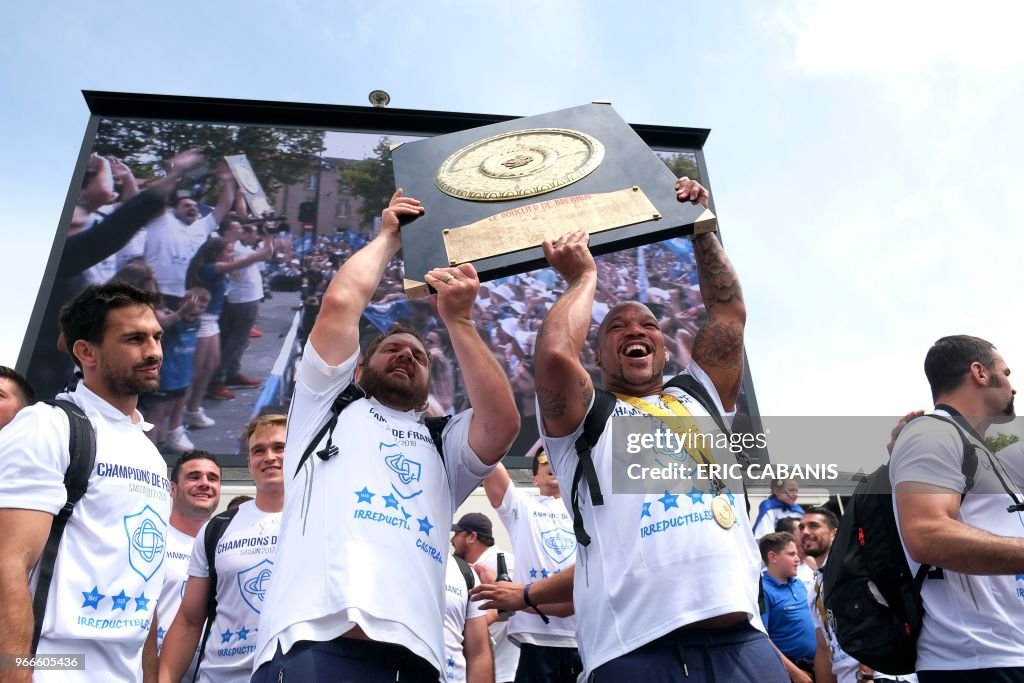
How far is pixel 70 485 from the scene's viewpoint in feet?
7.45

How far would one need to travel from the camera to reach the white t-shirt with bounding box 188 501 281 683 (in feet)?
11.2

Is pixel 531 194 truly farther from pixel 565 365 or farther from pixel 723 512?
pixel 723 512

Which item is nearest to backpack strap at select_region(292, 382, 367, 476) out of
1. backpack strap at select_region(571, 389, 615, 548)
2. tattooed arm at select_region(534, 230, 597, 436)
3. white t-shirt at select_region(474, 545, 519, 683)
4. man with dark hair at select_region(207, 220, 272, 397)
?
tattooed arm at select_region(534, 230, 597, 436)

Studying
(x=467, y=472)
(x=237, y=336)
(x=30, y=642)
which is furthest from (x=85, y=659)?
(x=237, y=336)

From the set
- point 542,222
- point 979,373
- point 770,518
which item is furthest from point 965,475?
point 770,518

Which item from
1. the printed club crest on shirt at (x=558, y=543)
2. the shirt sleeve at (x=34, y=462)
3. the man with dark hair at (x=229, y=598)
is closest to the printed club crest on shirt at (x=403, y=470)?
the shirt sleeve at (x=34, y=462)

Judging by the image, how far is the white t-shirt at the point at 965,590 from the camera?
2361 millimetres

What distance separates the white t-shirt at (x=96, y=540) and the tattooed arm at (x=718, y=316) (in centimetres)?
222

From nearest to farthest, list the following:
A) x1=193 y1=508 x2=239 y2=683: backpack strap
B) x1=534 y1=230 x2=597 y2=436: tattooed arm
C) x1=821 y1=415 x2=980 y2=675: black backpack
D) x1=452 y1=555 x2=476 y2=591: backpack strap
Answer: x1=534 y1=230 x2=597 y2=436: tattooed arm < x1=821 y1=415 x2=980 y2=675: black backpack < x1=193 y1=508 x2=239 y2=683: backpack strap < x1=452 y1=555 x2=476 y2=591: backpack strap

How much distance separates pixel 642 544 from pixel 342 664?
949 mm

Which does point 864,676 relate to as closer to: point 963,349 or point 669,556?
point 963,349

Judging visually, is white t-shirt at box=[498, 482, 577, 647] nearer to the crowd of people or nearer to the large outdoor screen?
the crowd of people

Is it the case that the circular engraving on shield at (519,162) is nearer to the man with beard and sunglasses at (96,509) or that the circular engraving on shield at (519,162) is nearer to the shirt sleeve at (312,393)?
the shirt sleeve at (312,393)

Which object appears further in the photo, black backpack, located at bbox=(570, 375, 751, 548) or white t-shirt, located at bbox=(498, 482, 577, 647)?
white t-shirt, located at bbox=(498, 482, 577, 647)
